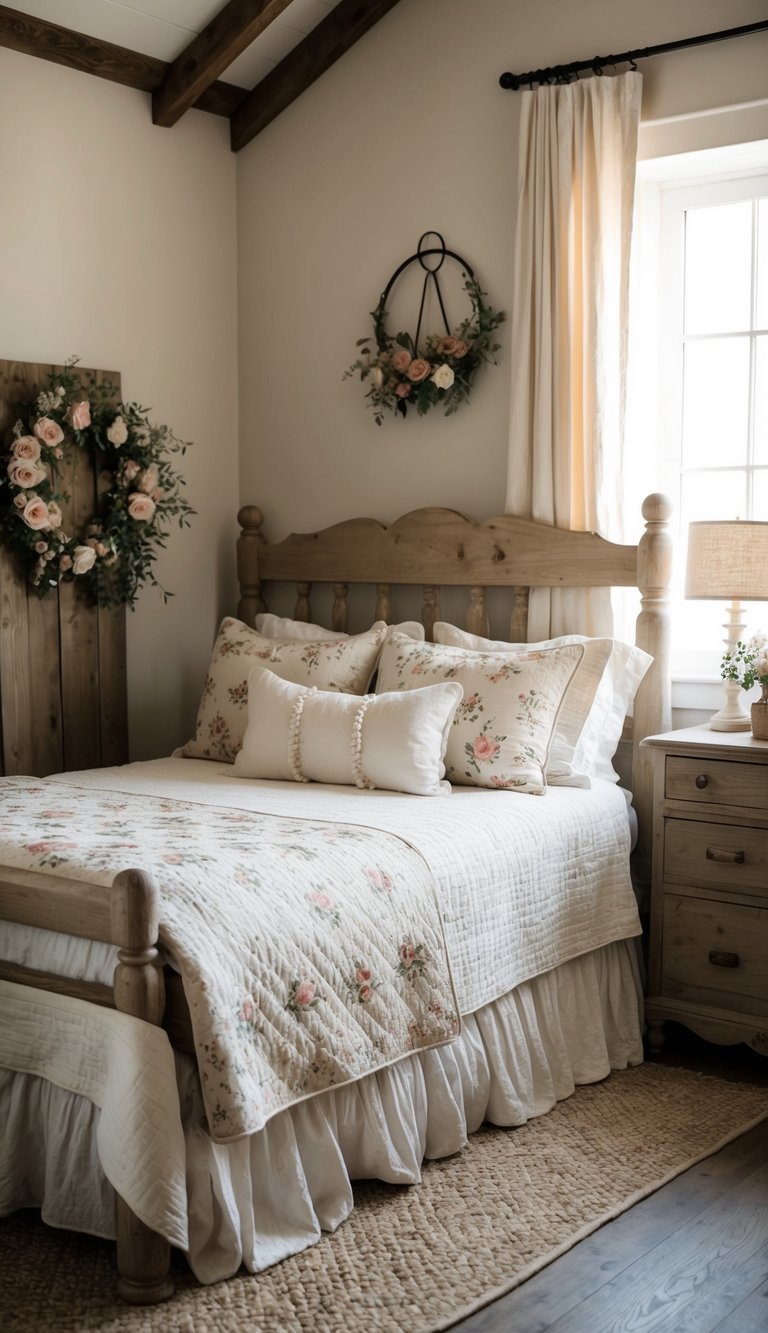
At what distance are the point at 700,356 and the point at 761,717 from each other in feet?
3.67

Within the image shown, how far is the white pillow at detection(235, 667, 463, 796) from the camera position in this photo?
3086 mm

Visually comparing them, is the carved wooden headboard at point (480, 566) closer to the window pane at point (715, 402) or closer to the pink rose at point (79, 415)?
the window pane at point (715, 402)

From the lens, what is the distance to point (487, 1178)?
2492mm

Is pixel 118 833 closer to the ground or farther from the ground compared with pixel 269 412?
closer to the ground

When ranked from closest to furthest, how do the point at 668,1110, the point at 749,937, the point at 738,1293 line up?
the point at 738,1293, the point at 668,1110, the point at 749,937

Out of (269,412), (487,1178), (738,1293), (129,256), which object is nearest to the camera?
(738,1293)

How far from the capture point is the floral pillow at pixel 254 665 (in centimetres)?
355

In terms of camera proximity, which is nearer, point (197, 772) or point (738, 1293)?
point (738, 1293)

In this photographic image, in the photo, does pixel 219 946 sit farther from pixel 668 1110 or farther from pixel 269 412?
pixel 269 412

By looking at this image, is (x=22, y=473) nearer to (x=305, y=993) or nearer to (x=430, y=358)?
(x=430, y=358)

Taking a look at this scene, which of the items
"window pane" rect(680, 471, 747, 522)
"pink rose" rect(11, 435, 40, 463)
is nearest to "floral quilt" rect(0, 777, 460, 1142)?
"pink rose" rect(11, 435, 40, 463)

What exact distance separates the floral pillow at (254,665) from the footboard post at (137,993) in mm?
1549

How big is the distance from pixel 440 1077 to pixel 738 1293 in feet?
2.23

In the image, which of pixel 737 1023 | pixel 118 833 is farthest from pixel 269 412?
pixel 737 1023
